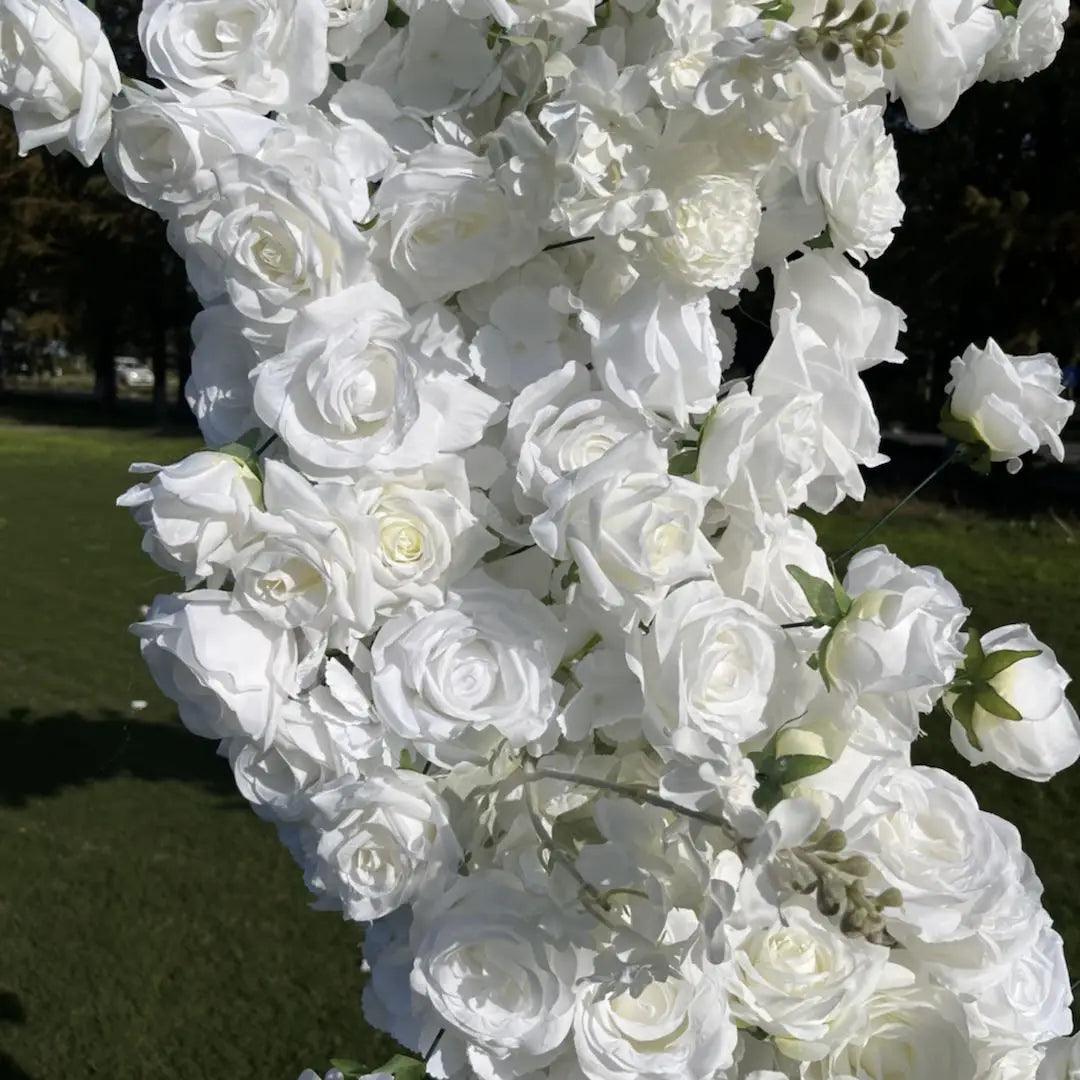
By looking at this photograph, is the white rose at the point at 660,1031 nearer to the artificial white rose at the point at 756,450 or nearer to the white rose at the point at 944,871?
the white rose at the point at 944,871

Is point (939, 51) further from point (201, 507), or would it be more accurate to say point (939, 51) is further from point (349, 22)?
point (201, 507)

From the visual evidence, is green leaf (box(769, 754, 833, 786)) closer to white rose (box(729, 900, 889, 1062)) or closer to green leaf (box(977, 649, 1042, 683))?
white rose (box(729, 900, 889, 1062))

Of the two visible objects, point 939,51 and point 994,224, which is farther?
point 994,224

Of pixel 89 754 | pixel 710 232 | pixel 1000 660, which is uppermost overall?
pixel 710 232

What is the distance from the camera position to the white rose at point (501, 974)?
101cm

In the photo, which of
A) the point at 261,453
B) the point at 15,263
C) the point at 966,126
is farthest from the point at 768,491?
the point at 15,263

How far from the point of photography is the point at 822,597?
3.36 feet

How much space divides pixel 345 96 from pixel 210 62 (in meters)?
0.14

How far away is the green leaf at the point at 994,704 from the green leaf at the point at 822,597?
19 centimetres

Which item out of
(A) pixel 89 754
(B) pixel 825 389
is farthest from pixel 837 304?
(A) pixel 89 754

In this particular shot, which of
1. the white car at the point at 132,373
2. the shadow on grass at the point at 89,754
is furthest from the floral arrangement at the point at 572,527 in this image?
the white car at the point at 132,373

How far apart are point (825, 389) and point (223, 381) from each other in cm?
56

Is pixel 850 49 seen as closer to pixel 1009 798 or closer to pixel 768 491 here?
pixel 768 491

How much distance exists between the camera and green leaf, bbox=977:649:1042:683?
3.59 feet
